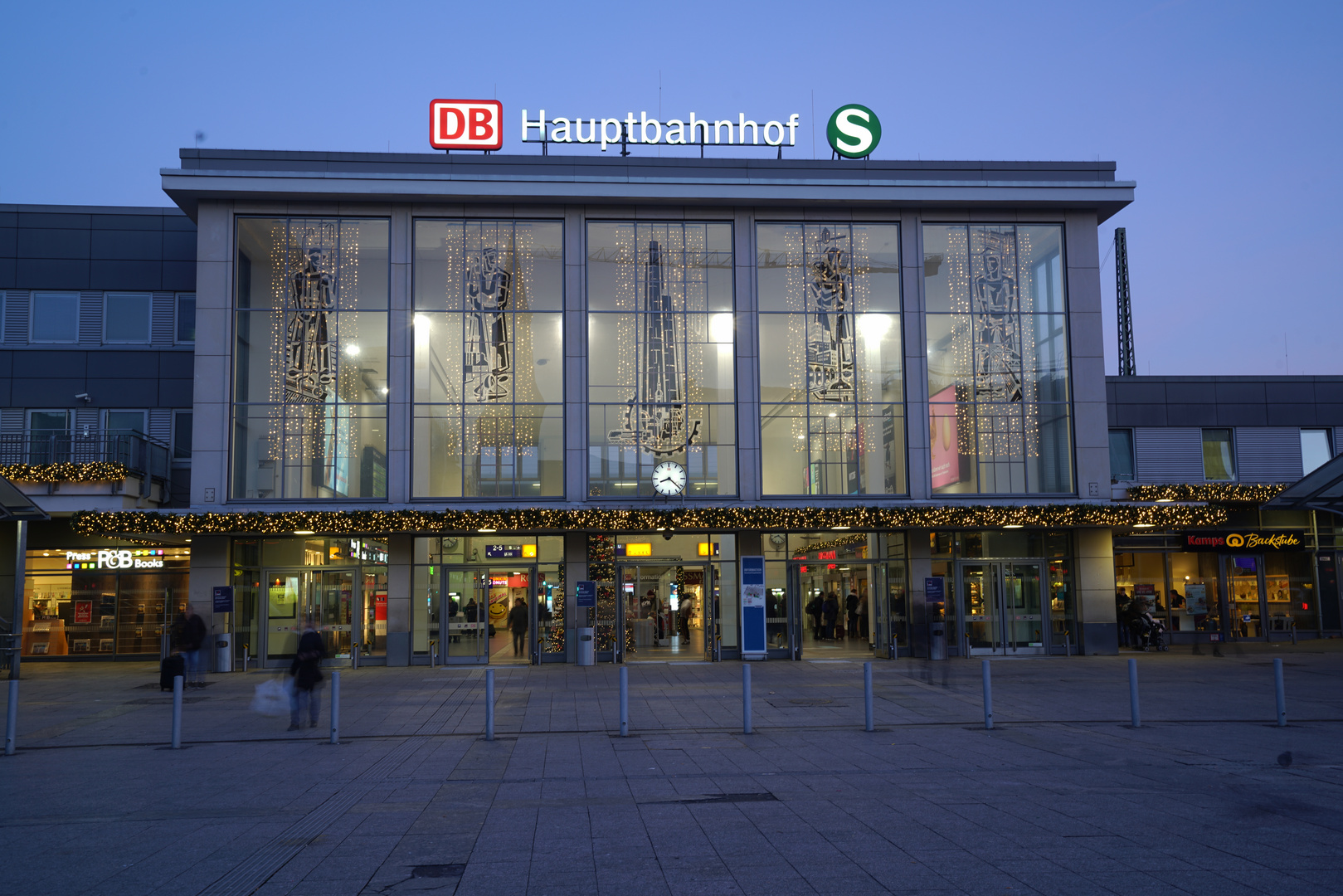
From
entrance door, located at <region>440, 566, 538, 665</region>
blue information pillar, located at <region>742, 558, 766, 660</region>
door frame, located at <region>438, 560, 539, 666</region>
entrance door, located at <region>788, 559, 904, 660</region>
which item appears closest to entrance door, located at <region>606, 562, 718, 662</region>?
blue information pillar, located at <region>742, 558, 766, 660</region>

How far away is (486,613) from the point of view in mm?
26953

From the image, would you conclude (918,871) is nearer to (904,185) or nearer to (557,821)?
(557,821)

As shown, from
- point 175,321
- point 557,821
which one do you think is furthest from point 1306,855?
point 175,321

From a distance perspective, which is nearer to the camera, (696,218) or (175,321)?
(696,218)

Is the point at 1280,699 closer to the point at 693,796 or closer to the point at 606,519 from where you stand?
the point at 693,796

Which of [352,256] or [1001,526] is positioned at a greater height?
Answer: [352,256]

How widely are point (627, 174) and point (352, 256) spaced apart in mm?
7483

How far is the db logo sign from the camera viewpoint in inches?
1099

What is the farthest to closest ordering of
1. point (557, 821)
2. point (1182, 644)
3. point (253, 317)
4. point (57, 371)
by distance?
1. point (1182, 644)
2. point (57, 371)
3. point (253, 317)
4. point (557, 821)

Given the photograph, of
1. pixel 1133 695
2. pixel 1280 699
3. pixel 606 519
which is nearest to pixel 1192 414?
pixel 606 519

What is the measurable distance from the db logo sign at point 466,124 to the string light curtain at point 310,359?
2982mm

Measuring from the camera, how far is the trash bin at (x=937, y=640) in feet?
87.1

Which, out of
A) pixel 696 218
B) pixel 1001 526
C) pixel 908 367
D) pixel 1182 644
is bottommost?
pixel 1182 644

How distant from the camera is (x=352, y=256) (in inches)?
1068
